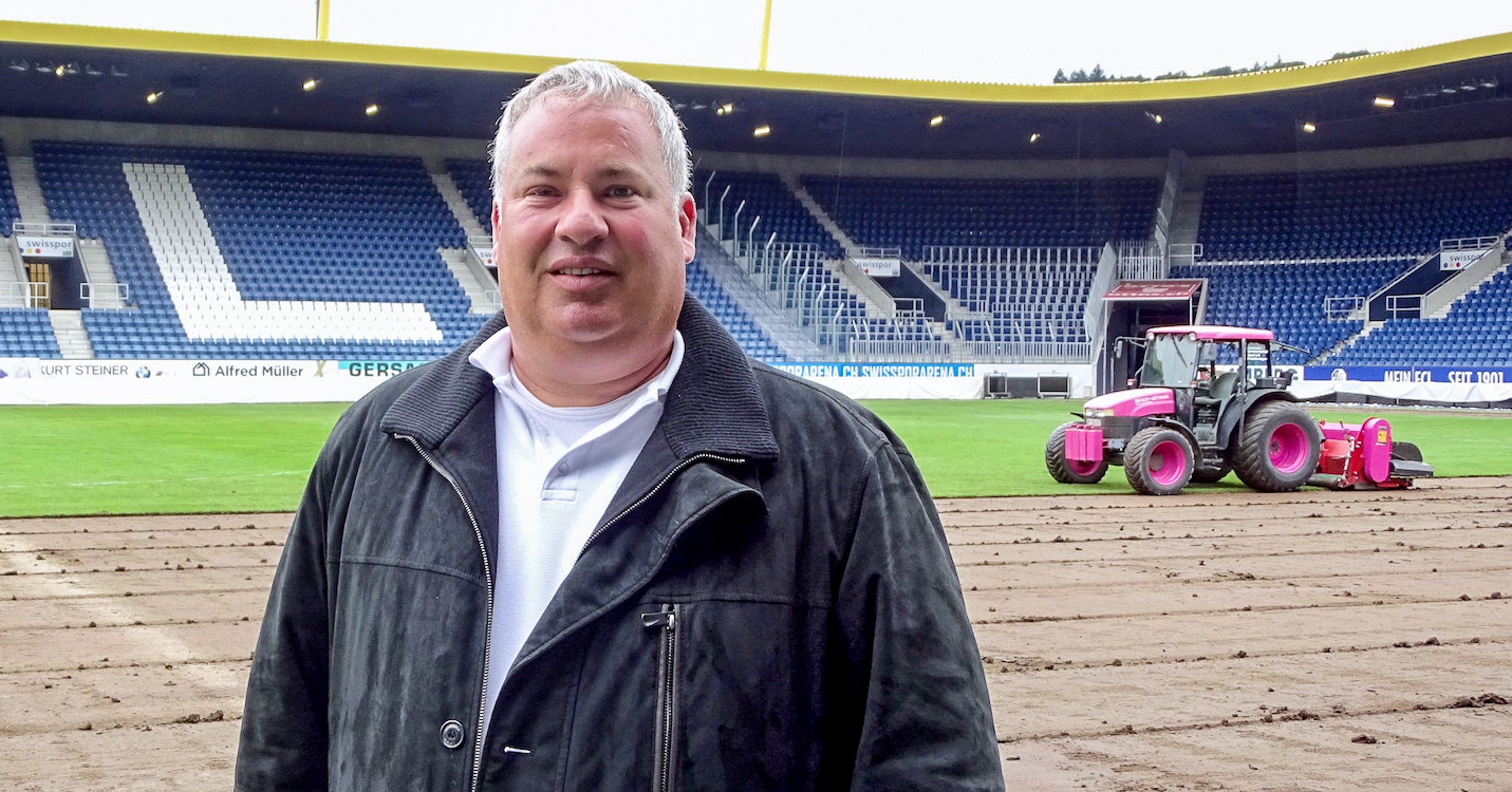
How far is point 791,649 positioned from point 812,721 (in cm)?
13

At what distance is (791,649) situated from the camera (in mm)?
2189

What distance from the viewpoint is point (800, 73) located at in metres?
35.9

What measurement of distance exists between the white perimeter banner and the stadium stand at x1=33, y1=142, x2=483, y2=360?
0.98 meters

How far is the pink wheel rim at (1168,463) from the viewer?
14820 mm

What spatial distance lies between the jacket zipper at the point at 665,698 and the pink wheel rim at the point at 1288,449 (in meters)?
13.9

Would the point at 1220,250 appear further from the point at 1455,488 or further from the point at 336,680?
the point at 336,680

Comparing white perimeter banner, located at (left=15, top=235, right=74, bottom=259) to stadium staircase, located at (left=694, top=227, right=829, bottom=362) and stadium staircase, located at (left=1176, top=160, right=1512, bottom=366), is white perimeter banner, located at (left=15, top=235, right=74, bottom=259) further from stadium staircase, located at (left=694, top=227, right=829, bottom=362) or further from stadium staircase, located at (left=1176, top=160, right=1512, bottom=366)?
stadium staircase, located at (left=1176, top=160, right=1512, bottom=366)

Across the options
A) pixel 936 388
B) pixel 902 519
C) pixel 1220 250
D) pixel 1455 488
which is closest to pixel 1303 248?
pixel 1220 250

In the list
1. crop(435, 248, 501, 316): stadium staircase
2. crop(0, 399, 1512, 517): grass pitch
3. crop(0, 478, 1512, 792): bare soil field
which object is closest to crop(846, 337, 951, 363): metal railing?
crop(0, 399, 1512, 517): grass pitch

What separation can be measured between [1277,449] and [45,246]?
2888 centimetres

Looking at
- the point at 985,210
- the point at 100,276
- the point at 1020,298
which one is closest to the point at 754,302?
the point at 1020,298

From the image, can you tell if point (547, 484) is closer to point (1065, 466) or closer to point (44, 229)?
point (1065, 466)

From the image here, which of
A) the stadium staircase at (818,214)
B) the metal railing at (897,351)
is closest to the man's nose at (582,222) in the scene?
the metal railing at (897,351)

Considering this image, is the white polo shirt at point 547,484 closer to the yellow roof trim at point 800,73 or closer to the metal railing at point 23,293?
the yellow roof trim at point 800,73
